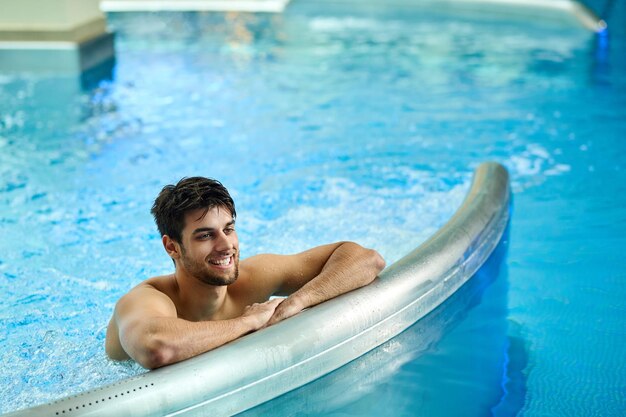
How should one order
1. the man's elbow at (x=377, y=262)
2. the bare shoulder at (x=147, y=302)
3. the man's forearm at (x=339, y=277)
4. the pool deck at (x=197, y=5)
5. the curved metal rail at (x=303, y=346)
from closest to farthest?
the curved metal rail at (x=303, y=346) < the bare shoulder at (x=147, y=302) < the man's forearm at (x=339, y=277) < the man's elbow at (x=377, y=262) < the pool deck at (x=197, y=5)

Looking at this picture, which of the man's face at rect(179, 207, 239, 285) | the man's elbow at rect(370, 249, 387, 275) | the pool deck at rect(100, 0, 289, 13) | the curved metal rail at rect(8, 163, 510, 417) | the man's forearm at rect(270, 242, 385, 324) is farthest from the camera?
the pool deck at rect(100, 0, 289, 13)

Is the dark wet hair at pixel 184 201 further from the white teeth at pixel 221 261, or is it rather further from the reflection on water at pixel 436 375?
the reflection on water at pixel 436 375

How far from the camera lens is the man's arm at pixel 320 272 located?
2982 mm

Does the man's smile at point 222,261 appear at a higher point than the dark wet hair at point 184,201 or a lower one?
lower

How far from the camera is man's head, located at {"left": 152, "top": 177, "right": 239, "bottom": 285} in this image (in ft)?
8.77

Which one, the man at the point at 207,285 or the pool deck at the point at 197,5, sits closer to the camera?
the man at the point at 207,285

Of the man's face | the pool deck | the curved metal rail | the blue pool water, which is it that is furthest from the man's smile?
the pool deck

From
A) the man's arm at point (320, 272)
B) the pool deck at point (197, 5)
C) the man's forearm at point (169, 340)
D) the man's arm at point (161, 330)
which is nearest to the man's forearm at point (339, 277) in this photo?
the man's arm at point (320, 272)

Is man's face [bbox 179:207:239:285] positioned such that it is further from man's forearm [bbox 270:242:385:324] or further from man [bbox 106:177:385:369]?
man's forearm [bbox 270:242:385:324]

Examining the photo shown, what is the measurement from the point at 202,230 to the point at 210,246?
0.19ft

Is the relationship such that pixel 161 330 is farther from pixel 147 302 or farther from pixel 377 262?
pixel 377 262

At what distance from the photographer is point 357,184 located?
5.45m

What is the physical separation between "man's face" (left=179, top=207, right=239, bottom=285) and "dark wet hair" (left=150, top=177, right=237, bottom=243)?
2 cm

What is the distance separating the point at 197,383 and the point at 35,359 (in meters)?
1.08
